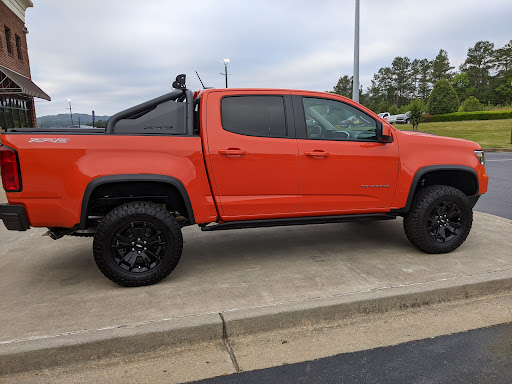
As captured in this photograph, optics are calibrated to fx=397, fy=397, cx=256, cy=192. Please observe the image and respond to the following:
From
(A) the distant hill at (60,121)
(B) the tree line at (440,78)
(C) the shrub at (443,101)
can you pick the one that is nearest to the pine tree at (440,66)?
(B) the tree line at (440,78)

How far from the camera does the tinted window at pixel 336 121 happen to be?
167 inches

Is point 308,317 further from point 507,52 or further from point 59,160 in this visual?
point 507,52

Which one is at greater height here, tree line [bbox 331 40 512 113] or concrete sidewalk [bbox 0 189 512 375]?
tree line [bbox 331 40 512 113]

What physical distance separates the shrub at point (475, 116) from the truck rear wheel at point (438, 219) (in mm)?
42015

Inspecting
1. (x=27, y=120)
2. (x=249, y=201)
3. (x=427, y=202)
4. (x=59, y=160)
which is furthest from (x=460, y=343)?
(x=27, y=120)

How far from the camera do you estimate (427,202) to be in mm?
4344

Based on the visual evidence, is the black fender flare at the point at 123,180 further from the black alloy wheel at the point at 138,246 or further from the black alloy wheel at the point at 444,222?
the black alloy wheel at the point at 444,222

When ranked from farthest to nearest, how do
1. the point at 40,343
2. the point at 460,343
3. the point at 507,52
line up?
1. the point at 507,52
2. the point at 460,343
3. the point at 40,343

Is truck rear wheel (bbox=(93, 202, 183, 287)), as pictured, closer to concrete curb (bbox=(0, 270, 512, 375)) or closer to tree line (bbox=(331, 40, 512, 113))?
concrete curb (bbox=(0, 270, 512, 375))

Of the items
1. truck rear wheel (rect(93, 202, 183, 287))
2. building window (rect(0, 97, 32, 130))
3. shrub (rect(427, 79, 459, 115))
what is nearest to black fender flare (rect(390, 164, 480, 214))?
truck rear wheel (rect(93, 202, 183, 287))

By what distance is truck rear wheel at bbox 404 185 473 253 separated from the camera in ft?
14.3

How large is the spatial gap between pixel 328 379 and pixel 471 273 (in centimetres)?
215

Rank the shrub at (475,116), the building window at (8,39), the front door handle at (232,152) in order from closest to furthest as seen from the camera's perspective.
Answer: the front door handle at (232,152) < the building window at (8,39) < the shrub at (475,116)

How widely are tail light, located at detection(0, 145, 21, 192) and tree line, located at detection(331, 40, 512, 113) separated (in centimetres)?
6560
